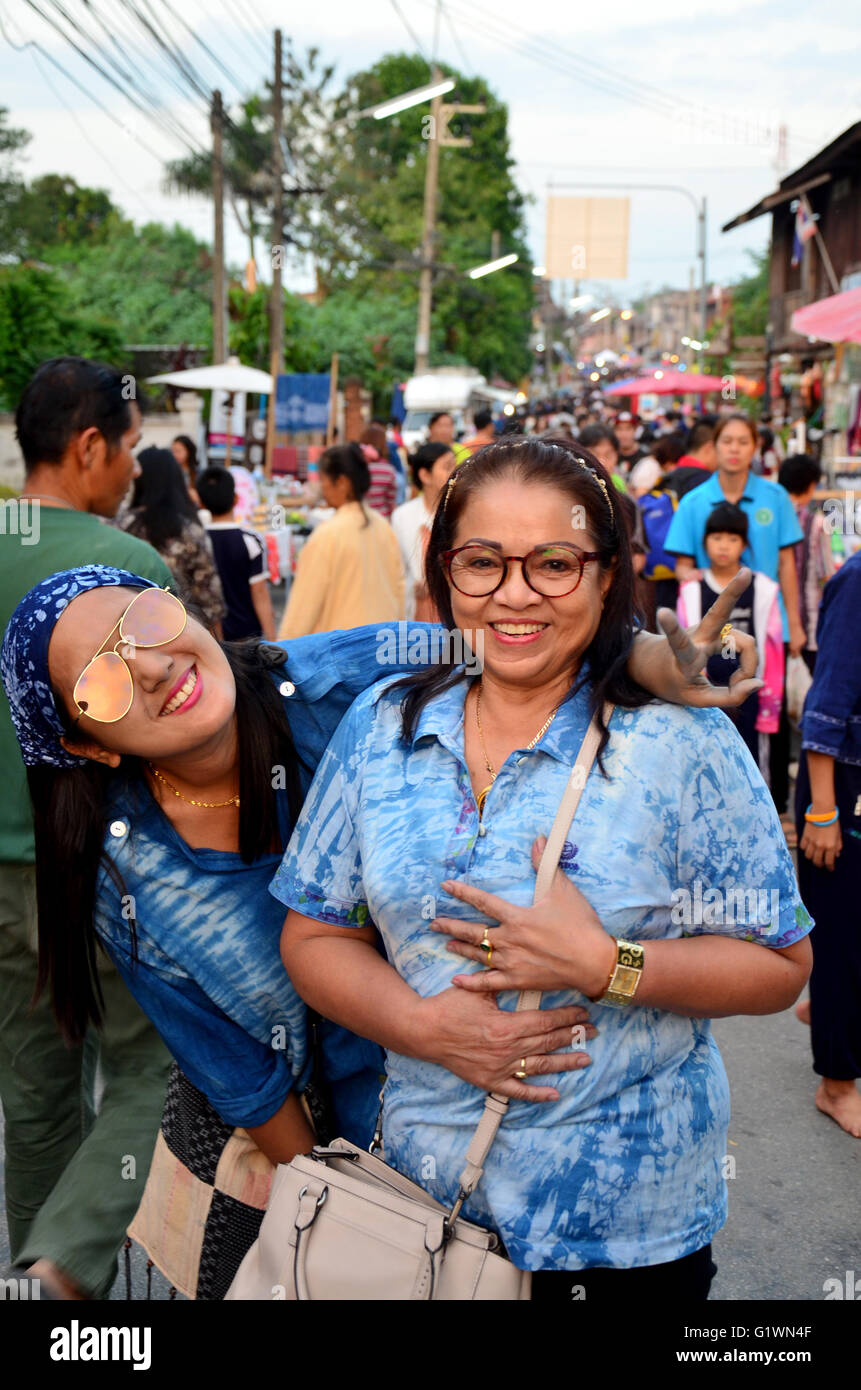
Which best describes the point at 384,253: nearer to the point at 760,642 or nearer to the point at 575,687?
the point at 760,642

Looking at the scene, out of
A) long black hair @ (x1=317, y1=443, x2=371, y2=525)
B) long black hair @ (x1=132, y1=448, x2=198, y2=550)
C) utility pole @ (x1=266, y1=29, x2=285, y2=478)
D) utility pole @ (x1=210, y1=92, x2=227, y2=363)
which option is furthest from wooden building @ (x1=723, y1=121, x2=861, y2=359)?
long black hair @ (x1=132, y1=448, x2=198, y2=550)

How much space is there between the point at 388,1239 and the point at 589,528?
1.01 metres

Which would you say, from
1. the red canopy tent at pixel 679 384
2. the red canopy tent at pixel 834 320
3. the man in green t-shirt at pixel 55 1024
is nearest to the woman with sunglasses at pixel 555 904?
the man in green t-shirt at pixel 55 1024

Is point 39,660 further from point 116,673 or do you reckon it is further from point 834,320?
point 834,320

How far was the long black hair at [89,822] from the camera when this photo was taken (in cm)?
202

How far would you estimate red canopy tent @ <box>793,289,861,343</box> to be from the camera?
319 inches

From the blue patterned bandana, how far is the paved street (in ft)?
5.79

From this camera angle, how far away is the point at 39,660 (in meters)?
1.97

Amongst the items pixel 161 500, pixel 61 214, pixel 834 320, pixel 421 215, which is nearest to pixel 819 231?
pixel 834 320

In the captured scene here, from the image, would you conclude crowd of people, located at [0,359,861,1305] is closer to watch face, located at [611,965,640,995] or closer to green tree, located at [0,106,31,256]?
watch face, located at [611,965,640,995]

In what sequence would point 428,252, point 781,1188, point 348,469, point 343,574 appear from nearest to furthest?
point 781,1188 → point 343,574 → point 348,469 → point 428,252

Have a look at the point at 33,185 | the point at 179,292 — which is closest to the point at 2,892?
the point at 179,292

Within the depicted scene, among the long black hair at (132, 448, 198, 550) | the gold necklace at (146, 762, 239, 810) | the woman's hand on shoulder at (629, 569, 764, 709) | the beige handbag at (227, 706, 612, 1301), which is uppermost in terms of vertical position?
the long black hair at (132, 448, 198, 550)

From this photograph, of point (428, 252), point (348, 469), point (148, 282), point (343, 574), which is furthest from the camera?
point (148, 282)
